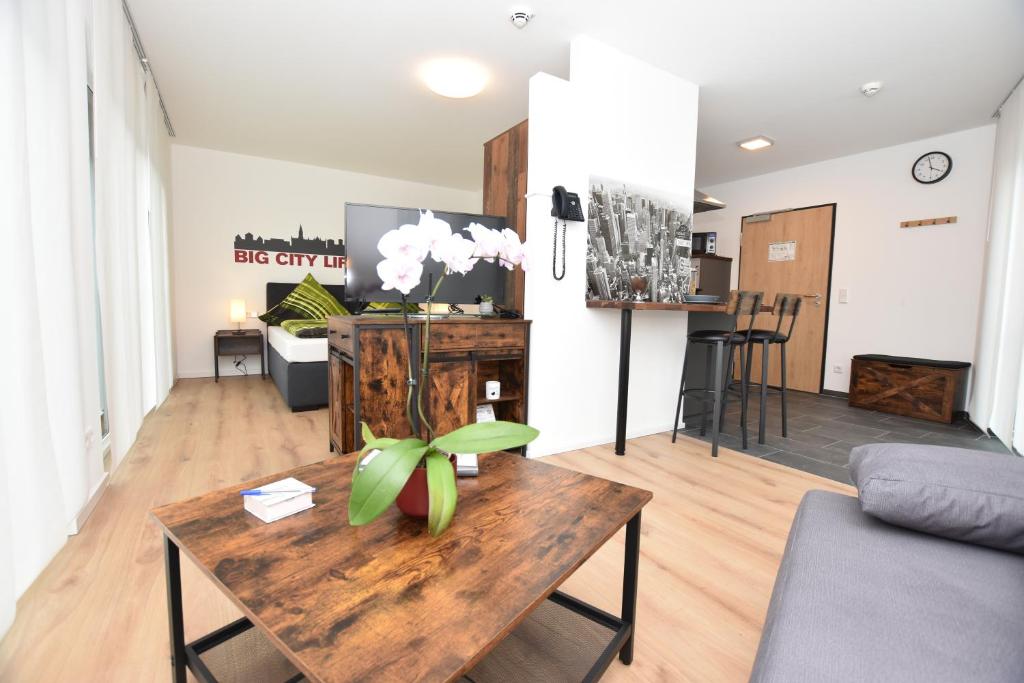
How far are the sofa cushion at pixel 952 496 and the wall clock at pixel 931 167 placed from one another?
4556mm

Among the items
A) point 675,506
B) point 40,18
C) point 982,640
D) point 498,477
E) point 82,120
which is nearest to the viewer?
point 982,640

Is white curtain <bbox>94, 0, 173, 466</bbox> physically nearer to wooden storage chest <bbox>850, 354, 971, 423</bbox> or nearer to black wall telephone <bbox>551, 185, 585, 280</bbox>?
black wall telephone <bbox>551, 185, 585, 280</bbox>

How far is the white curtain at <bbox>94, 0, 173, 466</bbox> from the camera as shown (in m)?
2.20

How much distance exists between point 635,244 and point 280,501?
8.84ft

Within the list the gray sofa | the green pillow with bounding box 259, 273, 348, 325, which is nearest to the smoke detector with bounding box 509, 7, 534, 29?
the gray sofa

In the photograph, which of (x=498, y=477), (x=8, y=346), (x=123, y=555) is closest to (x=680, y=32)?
(x=498, y=477)

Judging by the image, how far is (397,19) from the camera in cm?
271

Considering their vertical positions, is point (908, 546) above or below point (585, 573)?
above

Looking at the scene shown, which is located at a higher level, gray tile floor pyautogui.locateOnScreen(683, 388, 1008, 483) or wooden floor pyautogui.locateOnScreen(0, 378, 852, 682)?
gray tile floor pyautogui.locateOnScreen(683, 388, 1008, 483)

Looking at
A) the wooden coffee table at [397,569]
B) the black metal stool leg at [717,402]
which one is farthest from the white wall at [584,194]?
the wooden coffee table at [397,569]

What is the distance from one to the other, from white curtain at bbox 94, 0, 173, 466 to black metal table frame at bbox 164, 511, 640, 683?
1718 mm

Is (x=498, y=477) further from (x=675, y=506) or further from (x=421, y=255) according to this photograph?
(x=675, y=506)

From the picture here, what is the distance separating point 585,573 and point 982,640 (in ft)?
3.55

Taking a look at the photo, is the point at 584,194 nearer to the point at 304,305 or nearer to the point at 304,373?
the point at 304,373
